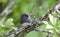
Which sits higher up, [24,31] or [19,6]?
[19,6]

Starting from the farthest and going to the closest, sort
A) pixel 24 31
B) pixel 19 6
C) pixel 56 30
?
pixel 19 6
pixel 24 31
pixel 56 30

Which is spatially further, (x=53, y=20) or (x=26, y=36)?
(x=26, y=36)

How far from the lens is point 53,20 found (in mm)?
1475

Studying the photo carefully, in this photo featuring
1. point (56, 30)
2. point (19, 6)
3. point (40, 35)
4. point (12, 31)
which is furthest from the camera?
point (19, 6)

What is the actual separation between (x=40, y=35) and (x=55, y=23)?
35 centimetres

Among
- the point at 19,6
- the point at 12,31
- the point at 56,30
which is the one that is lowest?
the point at 56,30

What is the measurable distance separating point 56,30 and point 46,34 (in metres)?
0.19

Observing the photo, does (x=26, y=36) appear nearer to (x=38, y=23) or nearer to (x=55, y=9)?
(x=38, y=23)

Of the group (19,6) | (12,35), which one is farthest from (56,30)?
(19,6)

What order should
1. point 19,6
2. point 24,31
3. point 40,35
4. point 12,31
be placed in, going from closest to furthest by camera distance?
point 24,31 < point 12,31 < point 40,35 < point 19,6

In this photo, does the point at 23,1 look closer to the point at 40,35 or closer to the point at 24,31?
the point at 40,35

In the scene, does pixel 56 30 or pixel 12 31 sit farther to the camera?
pixel 12 31

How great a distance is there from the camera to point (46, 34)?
163 centimetres

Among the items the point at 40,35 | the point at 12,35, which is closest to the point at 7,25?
the point at 12,35
